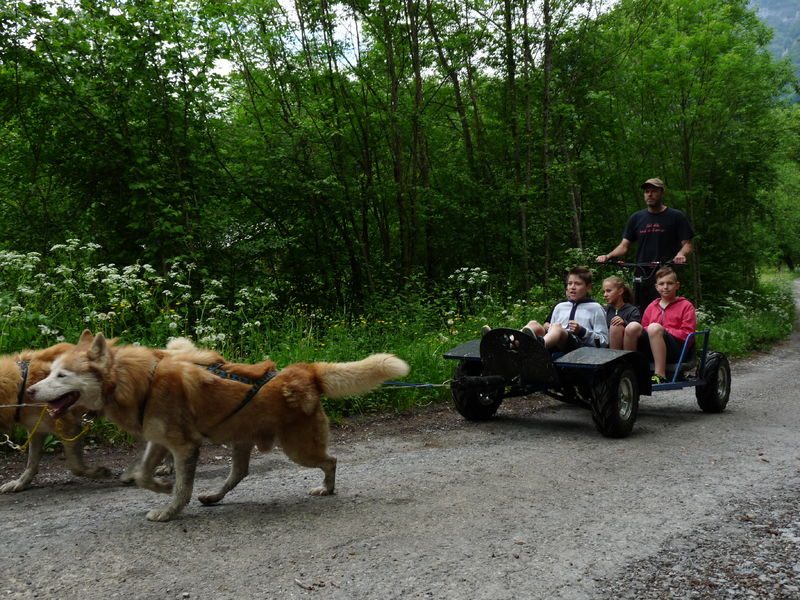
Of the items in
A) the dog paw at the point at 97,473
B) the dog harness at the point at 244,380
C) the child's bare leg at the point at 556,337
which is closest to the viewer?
the dog harness at the point at 244,380

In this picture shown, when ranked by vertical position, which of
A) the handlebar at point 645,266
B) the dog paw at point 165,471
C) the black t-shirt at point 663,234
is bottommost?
the dog paw at point 165,471

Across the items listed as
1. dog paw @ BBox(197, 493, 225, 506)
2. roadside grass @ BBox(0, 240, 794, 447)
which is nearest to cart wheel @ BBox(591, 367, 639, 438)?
roadside grass @ BBox(0, 240, 794, 447)

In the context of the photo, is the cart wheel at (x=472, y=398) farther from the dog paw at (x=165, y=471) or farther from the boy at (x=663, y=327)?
the dog paw at (x=165, y=471)

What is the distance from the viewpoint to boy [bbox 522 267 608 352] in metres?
6.64

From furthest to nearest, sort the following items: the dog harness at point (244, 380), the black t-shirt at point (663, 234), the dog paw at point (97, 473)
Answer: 1. the black t-shirt at point (663, 234)
2. the dog paw at point (97, 473)
3. the dog harness at point (244, 380)

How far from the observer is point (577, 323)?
6.82 metres

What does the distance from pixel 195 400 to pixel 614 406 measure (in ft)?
12.7

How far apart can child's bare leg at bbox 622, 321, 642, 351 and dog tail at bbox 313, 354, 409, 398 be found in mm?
3453

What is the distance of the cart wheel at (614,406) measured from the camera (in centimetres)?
605

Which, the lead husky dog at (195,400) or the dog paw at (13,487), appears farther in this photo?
the dog paw at (13,487)

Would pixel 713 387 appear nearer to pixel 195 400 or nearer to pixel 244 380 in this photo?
pixel 244 380

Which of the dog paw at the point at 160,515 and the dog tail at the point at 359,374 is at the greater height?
A: the dog tail at the point at 359,374

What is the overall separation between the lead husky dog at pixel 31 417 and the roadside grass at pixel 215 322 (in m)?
0.97

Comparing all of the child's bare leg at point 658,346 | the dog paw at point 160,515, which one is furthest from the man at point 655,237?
the dog paw at point 160,515
